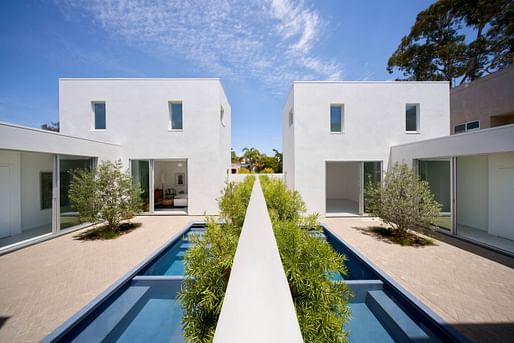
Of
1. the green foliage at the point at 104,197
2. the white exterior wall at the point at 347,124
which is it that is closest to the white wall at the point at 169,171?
the green foliage at the point at 104,197

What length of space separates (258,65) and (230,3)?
493 centimetres

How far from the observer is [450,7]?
1942cm

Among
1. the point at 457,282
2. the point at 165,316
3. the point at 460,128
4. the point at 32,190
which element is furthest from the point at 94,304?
the point at 460,128

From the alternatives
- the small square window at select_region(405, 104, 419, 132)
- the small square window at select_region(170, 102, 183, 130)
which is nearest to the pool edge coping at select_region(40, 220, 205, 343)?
the small square window at select_region(170, 102, 183, 130)

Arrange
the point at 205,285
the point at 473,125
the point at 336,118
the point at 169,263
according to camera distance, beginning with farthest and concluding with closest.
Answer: the point at 473,125 < the point at 336,118 < the point at 169,263 < the point at 205,285

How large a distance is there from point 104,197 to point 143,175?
371 centimetres

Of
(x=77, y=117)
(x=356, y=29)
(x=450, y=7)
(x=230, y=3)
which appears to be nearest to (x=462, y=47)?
(x=450, y=7)

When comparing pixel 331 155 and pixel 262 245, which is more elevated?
pixel 331 155

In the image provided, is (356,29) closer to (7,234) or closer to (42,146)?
(42,146)

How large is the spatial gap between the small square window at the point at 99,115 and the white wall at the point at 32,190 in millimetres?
3114

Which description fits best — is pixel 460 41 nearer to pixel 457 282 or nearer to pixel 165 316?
pixel 457 282

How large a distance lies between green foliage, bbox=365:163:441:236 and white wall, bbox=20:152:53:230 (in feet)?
48.9

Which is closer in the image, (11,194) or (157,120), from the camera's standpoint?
(11,194)

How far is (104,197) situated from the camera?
8266mm
